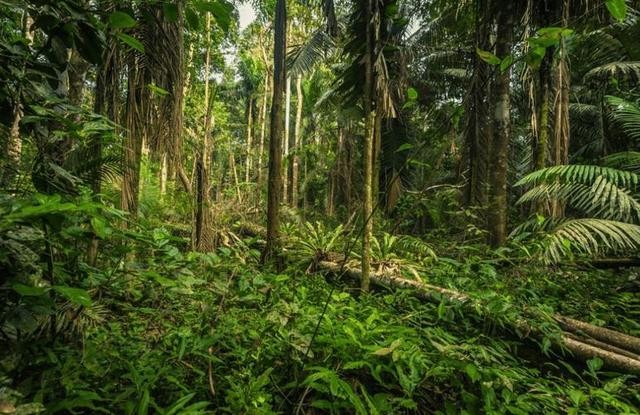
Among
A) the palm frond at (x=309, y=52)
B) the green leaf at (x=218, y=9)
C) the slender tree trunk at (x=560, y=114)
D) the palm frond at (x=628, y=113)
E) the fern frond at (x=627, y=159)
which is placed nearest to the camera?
the green leaf at (x=218, y=9)

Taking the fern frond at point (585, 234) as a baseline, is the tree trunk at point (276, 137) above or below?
above

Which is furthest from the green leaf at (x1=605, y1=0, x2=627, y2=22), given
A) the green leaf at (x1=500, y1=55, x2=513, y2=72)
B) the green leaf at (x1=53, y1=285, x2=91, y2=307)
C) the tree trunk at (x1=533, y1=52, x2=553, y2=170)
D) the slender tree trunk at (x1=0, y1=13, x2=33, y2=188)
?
the tree trunk at (x1=533, y1=52, x2=553, y2=170)

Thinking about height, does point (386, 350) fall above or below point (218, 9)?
below

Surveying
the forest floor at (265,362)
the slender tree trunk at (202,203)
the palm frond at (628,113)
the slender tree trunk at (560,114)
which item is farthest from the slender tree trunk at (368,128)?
the palm frond at (628,113)

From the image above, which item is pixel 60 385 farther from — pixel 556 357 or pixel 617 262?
pixel 617 262

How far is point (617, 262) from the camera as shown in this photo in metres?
5.27

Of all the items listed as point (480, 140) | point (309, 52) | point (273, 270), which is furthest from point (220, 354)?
point (309, 52)

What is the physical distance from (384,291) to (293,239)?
2.75 metres

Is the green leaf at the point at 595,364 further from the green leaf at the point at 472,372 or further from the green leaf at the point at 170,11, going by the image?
the green leaf at the point at 170,11

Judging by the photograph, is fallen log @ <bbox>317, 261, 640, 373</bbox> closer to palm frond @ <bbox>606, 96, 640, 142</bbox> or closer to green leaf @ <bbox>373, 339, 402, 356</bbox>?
green leaf @ <bbox>373, 339, 402, 356</bbox>

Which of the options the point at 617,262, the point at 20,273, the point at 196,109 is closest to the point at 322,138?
the point at 196,109

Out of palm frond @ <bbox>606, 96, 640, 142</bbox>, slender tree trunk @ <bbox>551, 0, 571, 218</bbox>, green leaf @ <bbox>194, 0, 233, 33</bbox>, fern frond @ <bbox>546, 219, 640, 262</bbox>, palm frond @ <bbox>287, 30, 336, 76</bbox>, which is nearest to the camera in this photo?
green leaf @ <bbox>194, 0, 233, 33</bbox>

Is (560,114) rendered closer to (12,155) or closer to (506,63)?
(506,63)

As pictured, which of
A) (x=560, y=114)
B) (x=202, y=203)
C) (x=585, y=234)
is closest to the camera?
(x=585, y=234)
